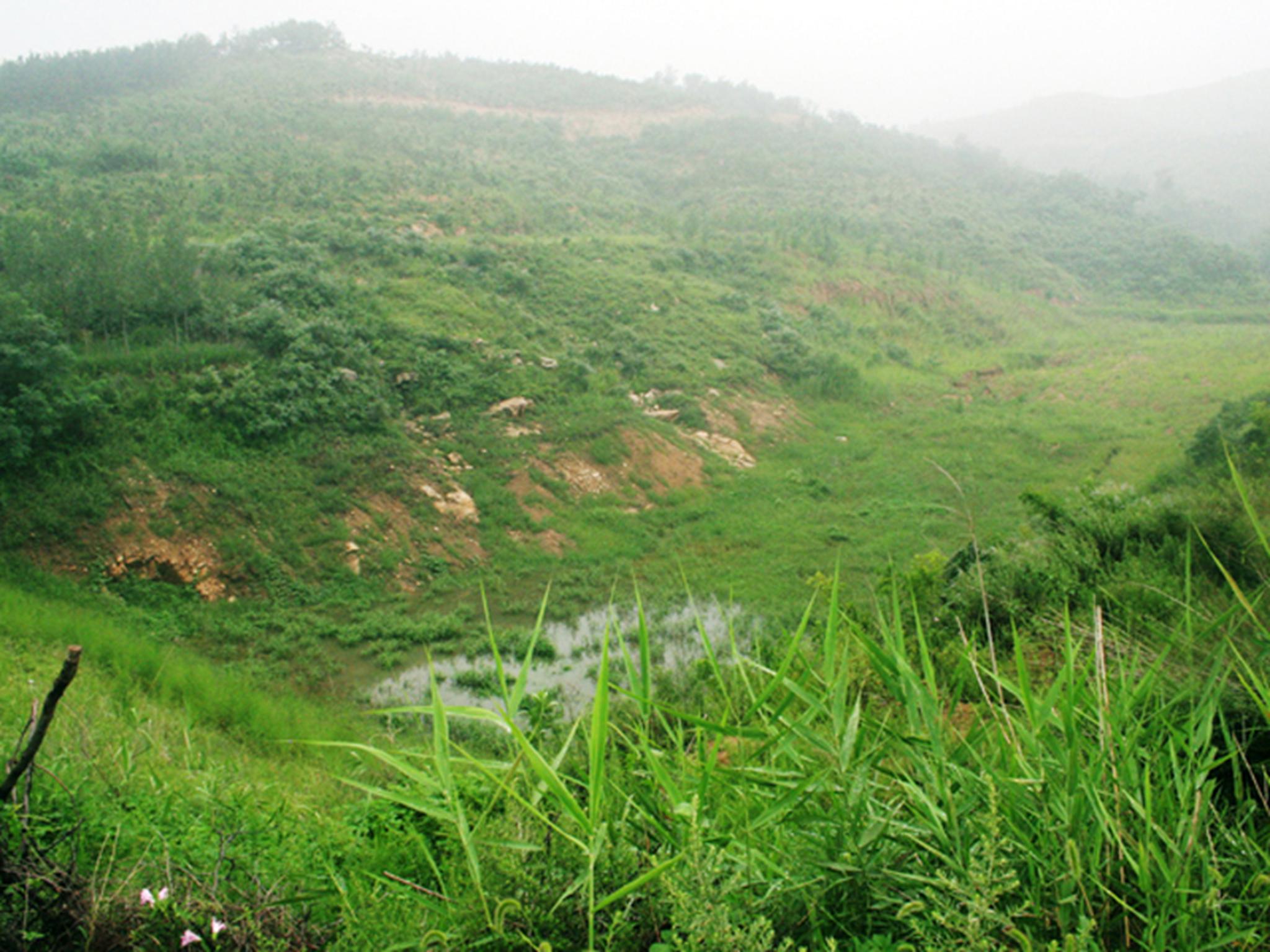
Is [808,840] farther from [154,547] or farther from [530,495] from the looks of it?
[530,495]

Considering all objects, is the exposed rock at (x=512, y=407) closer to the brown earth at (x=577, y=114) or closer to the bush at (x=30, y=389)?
the bush at (x=30, y=389)

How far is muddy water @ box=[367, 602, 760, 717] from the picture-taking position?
814 cm

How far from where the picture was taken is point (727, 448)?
18.9 meters

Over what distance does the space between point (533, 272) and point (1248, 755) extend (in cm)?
2421

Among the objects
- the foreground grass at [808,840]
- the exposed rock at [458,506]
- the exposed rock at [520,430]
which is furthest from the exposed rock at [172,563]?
the foreground grass at [808,840]

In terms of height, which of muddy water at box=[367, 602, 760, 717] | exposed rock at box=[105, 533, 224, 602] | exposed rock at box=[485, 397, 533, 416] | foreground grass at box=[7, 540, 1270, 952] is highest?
foreground grass at box=[7, 540, 1270, 952]

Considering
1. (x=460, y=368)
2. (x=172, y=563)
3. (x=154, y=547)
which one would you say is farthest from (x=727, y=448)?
(x=154, y=547)

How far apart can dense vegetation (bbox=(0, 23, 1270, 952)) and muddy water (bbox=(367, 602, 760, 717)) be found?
0.47ft

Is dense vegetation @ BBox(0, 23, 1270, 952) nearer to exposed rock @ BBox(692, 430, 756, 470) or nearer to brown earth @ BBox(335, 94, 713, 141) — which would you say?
exposed rock @ BBox(692, 430, 756, 470)

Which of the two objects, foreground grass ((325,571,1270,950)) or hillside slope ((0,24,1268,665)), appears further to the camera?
hillside slope ((0,24,1268,665))

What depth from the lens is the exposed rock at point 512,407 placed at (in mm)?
16359

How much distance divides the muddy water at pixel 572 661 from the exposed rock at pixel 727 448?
771 cm

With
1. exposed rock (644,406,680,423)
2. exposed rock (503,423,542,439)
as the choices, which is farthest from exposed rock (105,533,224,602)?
exposed rock (644,406,680,423)

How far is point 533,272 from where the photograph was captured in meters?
24.2
